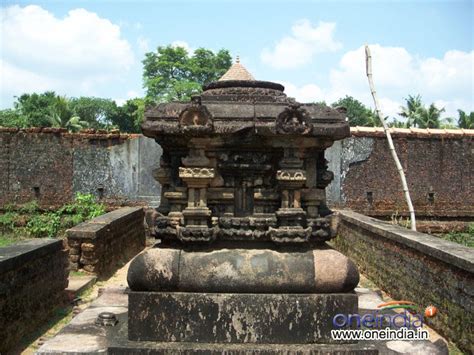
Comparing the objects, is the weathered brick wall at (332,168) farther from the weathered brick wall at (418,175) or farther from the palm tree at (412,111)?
the palm tree at (412,111)

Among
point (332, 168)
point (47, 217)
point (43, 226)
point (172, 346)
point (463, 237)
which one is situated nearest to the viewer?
point (172, 346)

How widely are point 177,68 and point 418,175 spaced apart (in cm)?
3095

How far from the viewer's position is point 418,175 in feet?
40.0

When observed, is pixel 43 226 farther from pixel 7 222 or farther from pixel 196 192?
pixel 196 192

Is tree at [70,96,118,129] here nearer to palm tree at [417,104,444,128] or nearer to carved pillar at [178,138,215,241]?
palm tree at [417,104,444,128]

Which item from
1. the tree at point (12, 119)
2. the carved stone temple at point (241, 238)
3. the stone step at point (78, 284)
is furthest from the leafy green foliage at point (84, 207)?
the tree at point (12, 119)

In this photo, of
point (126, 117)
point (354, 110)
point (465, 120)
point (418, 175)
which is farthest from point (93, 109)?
point (418, 175)

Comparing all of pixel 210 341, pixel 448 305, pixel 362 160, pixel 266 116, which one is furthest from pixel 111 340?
pixel 362 160

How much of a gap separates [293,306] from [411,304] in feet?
10.3

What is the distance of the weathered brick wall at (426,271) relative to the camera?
182 inches

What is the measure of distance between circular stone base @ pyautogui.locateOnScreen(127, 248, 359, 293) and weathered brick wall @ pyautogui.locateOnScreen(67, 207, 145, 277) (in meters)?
4.29

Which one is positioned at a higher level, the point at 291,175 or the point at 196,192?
the point at 291,175

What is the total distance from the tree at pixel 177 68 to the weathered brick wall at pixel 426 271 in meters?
32.2

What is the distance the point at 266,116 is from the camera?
3.55 m
